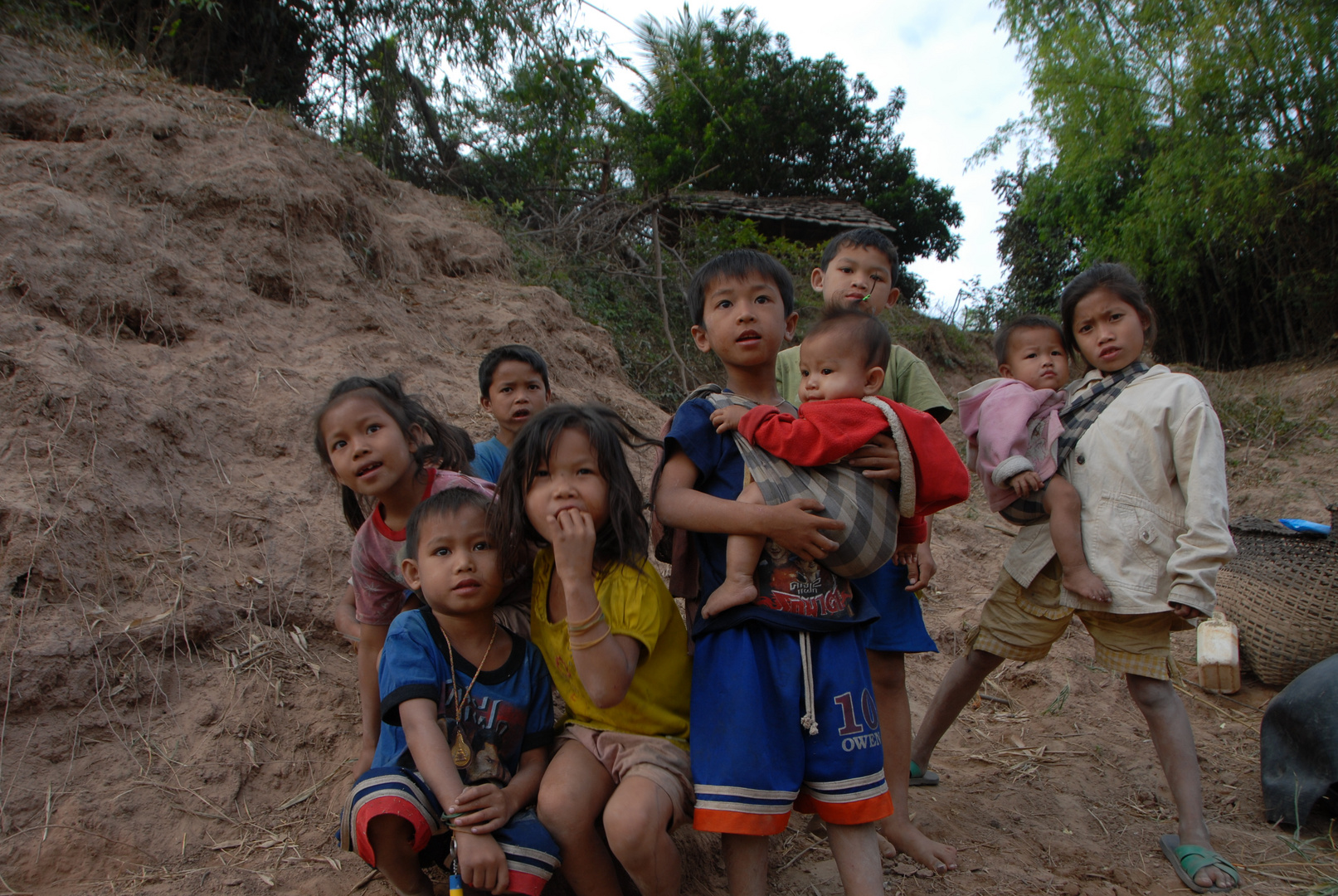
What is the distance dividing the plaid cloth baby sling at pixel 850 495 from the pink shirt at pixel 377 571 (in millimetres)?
873

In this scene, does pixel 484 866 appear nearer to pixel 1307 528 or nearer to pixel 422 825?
pixel 422 825

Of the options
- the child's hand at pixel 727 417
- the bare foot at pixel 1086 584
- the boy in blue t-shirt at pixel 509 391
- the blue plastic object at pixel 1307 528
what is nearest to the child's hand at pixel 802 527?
the child's hand at pixel 727 417

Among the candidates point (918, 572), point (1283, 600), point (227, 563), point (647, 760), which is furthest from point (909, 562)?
point (1283, 600)

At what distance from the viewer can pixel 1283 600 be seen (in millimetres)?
3941

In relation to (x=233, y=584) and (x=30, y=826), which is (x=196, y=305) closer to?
(x=233, y=584)

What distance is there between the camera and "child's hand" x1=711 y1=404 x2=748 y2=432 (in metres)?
1.85

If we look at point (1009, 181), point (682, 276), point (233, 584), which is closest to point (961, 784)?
point (233, 584)

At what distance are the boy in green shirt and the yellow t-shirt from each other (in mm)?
560

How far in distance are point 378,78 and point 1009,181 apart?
1231cm

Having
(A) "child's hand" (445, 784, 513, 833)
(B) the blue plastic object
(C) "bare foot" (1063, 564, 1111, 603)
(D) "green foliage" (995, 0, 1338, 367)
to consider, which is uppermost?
(D) "green foliage" (995, 0, 1338, 367)

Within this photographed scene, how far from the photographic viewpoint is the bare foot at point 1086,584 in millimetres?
2330

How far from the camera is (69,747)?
2.29m

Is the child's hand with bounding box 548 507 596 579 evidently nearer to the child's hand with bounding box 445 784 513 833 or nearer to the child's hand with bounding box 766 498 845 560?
the child's hand with bounding box 766 498 845 560

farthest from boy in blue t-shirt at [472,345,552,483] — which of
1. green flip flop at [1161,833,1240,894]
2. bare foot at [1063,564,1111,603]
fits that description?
green flip flop at [1161,833,1240,894]
